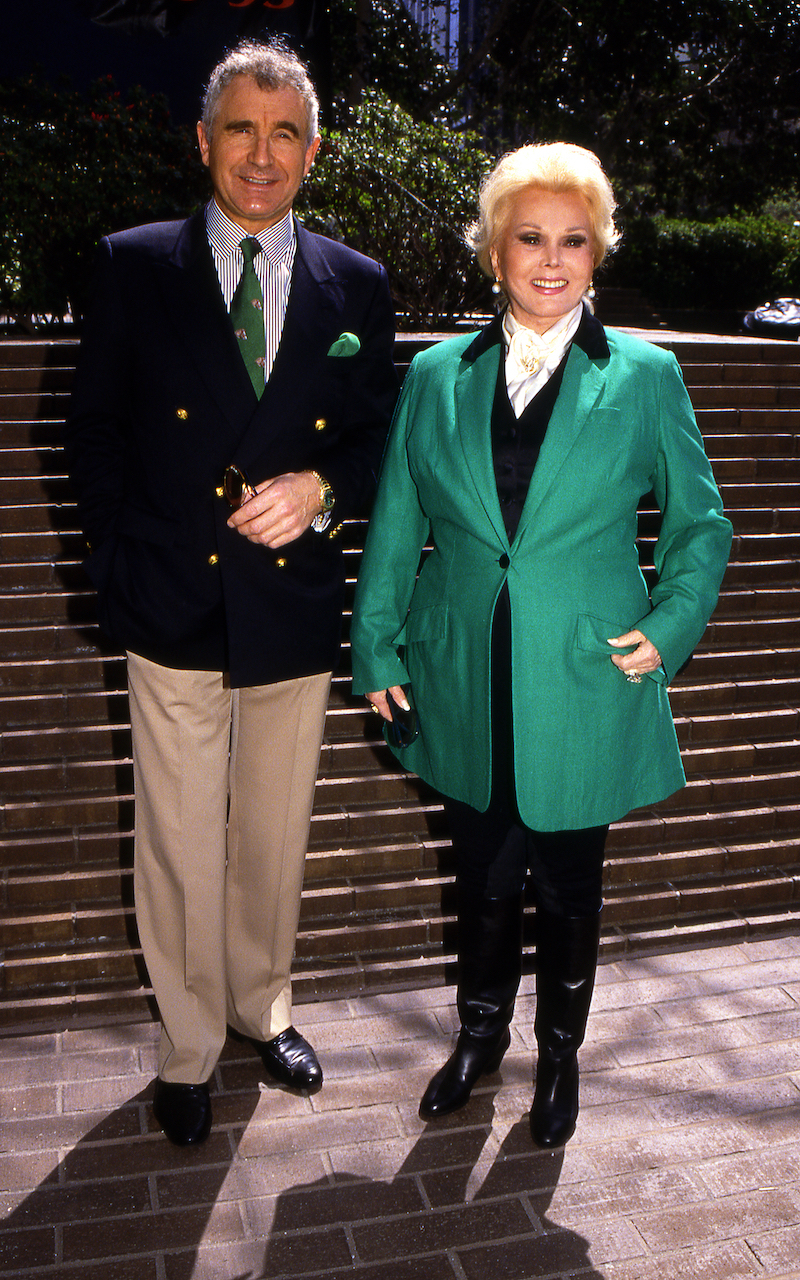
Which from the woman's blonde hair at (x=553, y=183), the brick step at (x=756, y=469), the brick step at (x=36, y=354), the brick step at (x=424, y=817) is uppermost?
the woman's blonde hair at (x=553, y=183)

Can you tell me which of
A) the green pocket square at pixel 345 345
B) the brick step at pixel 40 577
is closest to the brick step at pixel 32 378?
the brick step at pixel 40 577

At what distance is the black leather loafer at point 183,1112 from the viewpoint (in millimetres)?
2564

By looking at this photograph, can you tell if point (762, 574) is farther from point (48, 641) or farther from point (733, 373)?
point (48, 641)

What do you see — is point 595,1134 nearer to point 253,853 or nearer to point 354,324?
point 253,853

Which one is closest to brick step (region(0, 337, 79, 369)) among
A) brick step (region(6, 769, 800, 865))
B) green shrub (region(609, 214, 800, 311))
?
brick step (region(6, 769, 800, 865))

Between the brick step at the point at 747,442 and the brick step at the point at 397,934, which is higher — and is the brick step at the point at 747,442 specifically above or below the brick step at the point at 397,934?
above

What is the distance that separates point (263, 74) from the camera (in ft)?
7.54

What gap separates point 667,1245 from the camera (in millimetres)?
2287

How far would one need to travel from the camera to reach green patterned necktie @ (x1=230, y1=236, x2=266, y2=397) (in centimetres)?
240

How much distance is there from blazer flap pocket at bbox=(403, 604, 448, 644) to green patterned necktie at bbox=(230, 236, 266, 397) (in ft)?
1.94

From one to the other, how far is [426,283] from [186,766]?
4847 mm

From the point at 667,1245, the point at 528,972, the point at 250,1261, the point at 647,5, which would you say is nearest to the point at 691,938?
the point at 528,972

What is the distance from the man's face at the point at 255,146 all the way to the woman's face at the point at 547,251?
0.48m

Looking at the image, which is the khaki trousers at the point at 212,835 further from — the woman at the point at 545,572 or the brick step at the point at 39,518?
the brick step at the point at 39,518
